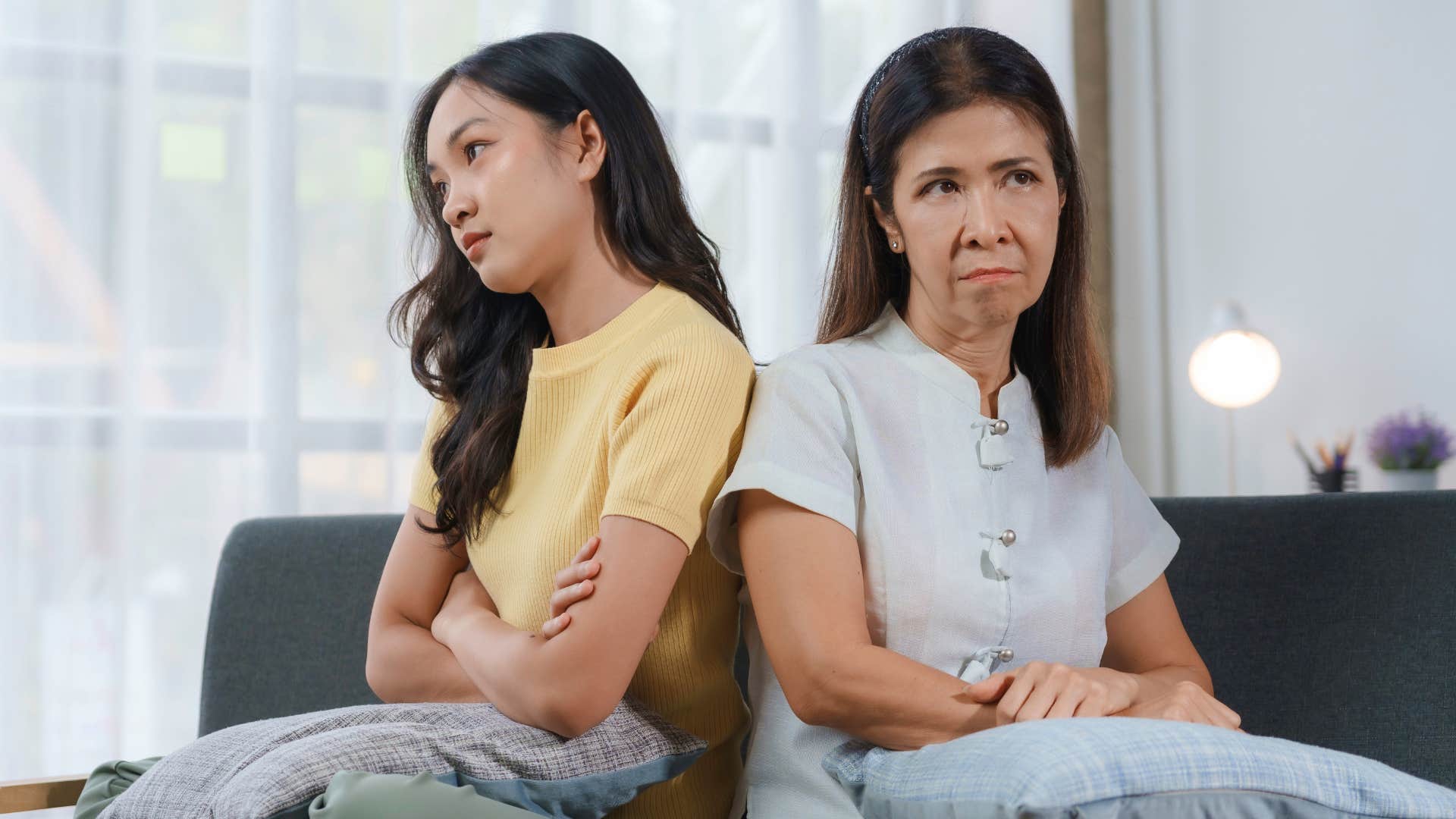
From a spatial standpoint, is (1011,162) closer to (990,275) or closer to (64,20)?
(990,275)

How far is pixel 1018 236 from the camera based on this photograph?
4.16 feet

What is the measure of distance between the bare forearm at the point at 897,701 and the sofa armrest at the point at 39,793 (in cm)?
102

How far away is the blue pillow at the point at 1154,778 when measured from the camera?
0.80 metres

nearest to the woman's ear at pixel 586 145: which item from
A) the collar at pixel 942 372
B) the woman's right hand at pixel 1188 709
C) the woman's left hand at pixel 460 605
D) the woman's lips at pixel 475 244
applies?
the woman's lips at pixel 475 244

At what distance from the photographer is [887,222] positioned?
1.36 meters

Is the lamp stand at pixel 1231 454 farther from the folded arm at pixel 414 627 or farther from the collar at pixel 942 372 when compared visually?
the folded arm at pixel 414 627

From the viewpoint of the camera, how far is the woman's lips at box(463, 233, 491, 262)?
138 centimetres

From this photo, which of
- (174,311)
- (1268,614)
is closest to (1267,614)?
(1268,614)

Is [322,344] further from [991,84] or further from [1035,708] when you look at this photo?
[1035,708]

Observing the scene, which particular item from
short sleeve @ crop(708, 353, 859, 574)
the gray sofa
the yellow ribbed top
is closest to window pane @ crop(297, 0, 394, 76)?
the gray sofa

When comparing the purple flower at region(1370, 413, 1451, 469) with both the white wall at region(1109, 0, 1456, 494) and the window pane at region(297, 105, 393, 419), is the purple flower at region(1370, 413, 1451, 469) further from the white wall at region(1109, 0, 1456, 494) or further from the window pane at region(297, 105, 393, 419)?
the window pane at region(297, 105, 393, 419)

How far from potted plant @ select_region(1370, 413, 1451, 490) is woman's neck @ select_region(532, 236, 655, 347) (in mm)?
2246

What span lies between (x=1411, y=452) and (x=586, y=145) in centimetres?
236

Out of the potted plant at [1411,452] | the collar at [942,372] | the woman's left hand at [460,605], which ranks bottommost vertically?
the woman's left hand at [460,605]
